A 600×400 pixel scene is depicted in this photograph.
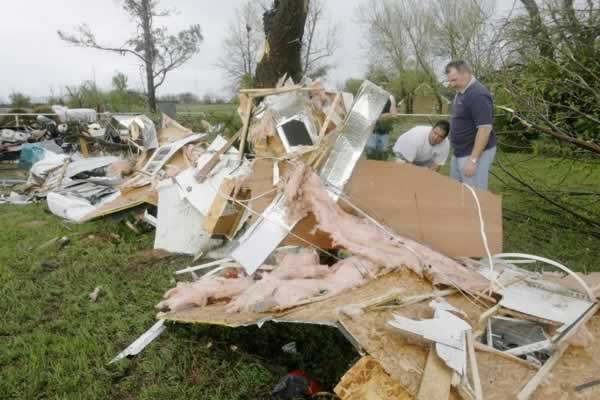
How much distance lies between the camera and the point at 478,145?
3.36m

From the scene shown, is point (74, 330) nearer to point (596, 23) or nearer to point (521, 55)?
point (521, 55)

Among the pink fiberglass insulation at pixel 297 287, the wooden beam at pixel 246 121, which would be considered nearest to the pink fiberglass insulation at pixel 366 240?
Answer: the pink fiberglass insulation at pixel 297 287

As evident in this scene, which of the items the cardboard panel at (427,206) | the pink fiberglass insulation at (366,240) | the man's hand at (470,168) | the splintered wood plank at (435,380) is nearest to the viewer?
the splintered wood plank at (435,380)

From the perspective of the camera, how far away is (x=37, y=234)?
472 centimetres

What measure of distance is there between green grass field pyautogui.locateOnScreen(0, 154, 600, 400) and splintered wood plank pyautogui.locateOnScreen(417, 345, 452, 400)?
763 millimetres

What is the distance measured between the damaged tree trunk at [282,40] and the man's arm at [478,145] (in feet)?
10.2

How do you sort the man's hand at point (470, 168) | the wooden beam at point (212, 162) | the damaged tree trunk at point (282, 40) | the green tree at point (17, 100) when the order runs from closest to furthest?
the man's hand at point (470, 168) < the wooden beam at point (212, 162) < the damaged tree trunk at point (282, 40) < the green tree at point (17, 100)

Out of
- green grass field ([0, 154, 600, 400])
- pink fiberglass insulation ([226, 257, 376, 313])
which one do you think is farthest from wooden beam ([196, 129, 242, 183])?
pink fiberglass insulation ([226, 257, 376, 313])

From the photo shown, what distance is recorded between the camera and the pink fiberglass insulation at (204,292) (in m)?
2.52

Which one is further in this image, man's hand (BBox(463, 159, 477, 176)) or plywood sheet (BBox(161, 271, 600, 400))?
man's hand (BBox(463, 159, 477, 176))

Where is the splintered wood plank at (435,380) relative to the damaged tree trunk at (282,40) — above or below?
below

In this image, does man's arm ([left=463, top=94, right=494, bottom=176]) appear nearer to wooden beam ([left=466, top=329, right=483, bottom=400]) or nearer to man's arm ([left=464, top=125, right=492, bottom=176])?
man's arm ([left=464, top=125, right=492, bottom=176])

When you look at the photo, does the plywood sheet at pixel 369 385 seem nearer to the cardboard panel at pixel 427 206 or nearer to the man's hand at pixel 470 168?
the cardboard panel at pixel 427 206

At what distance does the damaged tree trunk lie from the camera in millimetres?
5703
